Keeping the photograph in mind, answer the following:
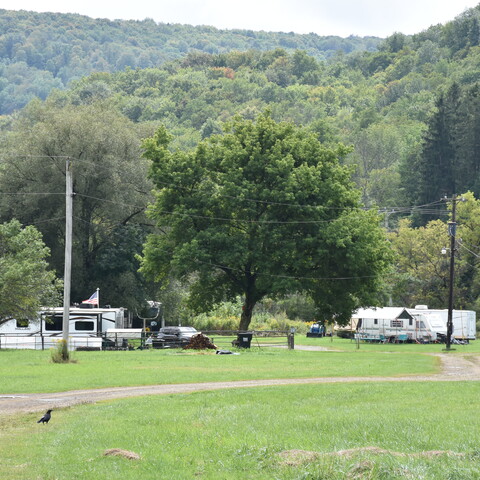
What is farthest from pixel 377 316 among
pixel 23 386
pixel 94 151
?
pixel 23 386

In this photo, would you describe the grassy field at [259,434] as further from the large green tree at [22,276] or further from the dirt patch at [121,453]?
the large green tree at [22,276]

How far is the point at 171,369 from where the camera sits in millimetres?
34906

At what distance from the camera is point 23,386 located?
27219mm

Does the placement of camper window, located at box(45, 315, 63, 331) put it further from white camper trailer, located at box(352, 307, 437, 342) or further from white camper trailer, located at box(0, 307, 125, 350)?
white camper trailer, located at box(352, 307, 437, 342)

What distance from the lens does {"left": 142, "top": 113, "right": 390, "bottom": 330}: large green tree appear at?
179ft

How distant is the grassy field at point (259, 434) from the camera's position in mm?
12453

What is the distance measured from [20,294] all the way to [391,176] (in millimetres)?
103603

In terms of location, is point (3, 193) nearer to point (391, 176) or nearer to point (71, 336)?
point (71, 336)

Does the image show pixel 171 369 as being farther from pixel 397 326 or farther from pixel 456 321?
pixel 456 321

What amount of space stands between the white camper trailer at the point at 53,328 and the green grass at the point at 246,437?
103ft

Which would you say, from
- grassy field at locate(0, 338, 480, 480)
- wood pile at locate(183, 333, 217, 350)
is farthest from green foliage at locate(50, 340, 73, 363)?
wood pile at locate(183, 333, 217, 350)

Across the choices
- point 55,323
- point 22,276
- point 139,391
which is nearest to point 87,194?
point 55,323

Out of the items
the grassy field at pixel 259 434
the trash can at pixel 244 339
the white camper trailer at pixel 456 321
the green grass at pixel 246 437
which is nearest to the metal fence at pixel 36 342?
the trash can at pixel 244 339

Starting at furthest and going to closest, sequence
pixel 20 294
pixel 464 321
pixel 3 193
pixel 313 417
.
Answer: pixel 464 321 → pixel 3 193 → pixel 20 294 → pixel 313 417
